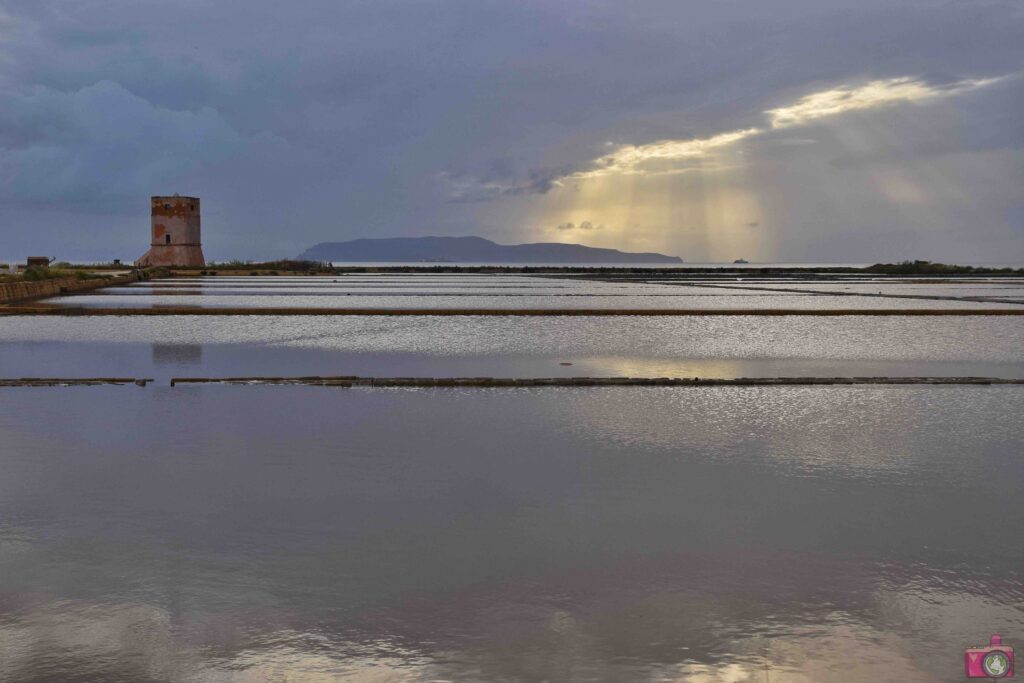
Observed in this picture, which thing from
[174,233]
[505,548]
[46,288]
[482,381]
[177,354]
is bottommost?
[505,548]

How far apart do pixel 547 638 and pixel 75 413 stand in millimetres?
7078

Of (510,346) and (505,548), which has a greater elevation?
(510,346)

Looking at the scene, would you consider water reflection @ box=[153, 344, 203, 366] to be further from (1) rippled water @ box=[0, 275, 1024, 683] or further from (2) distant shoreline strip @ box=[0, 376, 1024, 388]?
(1) rippled water @ box=[0, 275, 1024, 683]

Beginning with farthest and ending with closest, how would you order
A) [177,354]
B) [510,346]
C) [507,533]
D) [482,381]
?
1. [510,346]
2. [177,354]
3. [482,381]
4. [507,533]

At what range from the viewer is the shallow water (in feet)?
11.6

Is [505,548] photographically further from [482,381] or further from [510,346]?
[510,346]

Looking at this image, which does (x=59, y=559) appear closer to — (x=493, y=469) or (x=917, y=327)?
(x=493, y=469)

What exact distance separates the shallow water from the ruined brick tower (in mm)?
61394

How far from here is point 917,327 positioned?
67.8 feet

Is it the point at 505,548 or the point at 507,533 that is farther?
the point at 507,533

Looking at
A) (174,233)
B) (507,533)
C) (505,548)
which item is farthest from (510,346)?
(174,233)

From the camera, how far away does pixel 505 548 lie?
479 cm

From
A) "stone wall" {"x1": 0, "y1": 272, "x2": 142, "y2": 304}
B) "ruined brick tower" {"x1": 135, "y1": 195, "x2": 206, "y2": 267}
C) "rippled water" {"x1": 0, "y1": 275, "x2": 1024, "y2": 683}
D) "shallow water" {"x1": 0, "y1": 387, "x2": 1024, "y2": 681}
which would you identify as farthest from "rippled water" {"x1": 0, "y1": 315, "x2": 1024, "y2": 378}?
"ruined brick tower" {"x1": 135, "y1": 195, "x2": 206, "y2": 267}

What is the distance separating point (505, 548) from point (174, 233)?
68.1 meters
